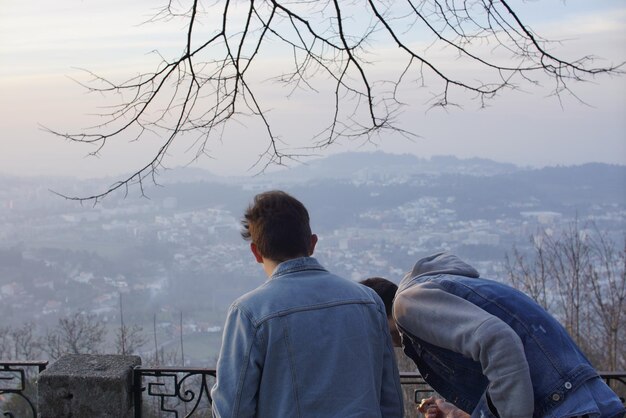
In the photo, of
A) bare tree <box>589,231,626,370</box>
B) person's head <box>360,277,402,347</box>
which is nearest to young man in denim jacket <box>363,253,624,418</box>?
person's head <box>360,277,402,347</box>

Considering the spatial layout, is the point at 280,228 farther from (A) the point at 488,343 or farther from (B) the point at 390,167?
(B) the point at 390,167

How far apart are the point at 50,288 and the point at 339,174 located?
481 inches

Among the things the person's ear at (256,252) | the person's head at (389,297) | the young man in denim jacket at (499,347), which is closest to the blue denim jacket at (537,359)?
the young man in denim jacket at (499,347)

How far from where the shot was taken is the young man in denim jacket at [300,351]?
2188mm

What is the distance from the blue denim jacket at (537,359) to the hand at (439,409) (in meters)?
0.25

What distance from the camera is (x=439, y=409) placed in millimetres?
2709

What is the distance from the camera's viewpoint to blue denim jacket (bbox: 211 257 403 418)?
2.19 metres

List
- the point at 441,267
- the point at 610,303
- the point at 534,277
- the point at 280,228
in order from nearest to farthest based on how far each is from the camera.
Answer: the point at 280,228 → the point at 441,267 → the point at 610,303 → the point at 534,277

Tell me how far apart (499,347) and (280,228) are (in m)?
0.78

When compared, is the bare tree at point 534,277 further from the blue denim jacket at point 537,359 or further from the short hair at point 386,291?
the blue denim jacket at point 537,359

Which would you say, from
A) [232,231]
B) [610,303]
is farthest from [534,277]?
[232,231]

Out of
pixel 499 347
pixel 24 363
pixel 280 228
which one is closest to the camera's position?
pixel 499 347

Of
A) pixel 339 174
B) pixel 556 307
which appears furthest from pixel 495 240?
pixel 556 307

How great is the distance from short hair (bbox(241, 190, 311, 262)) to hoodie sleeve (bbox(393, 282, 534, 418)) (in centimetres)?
45
